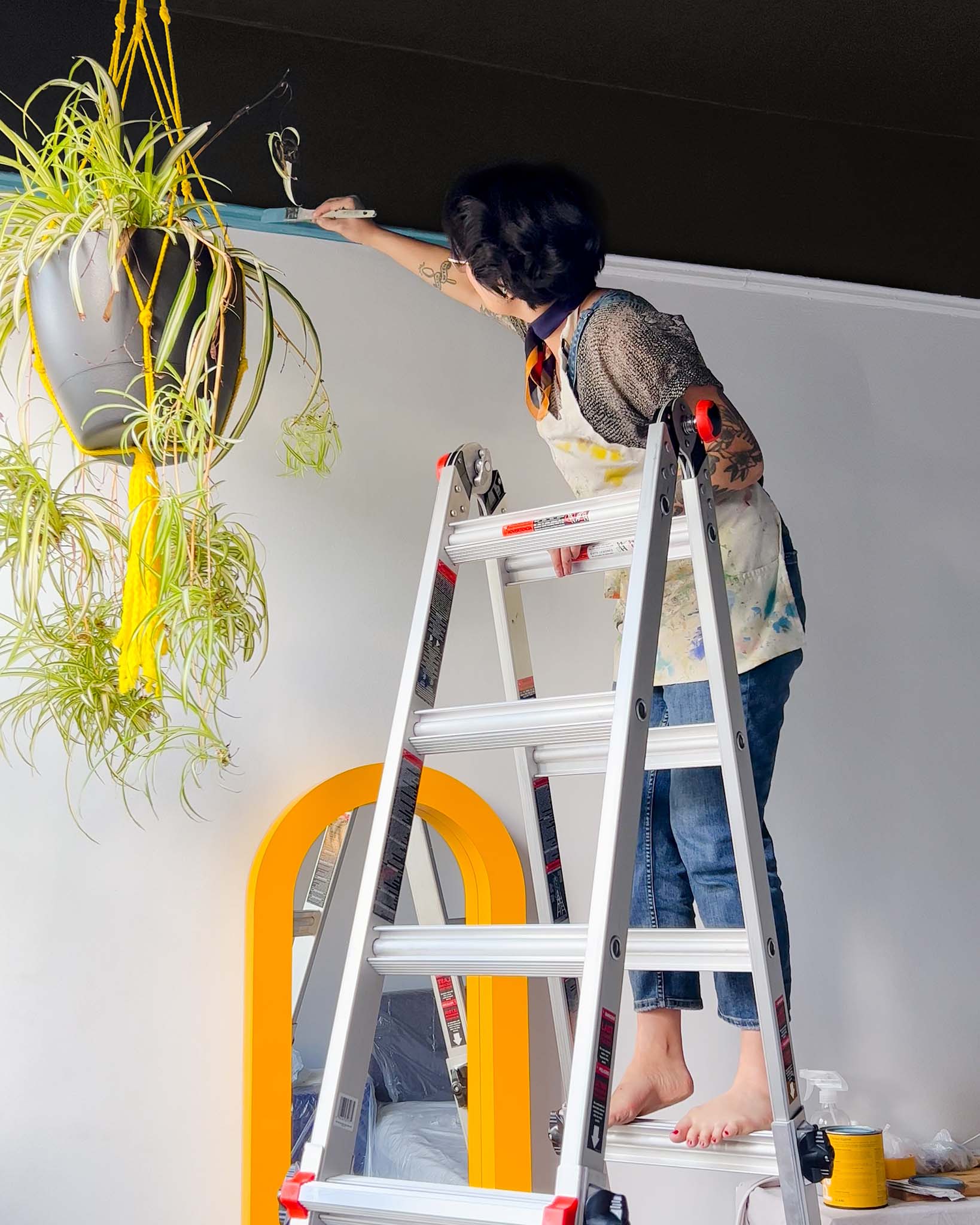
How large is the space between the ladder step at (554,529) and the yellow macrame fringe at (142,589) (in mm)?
418

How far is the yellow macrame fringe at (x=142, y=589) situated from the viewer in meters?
1.64

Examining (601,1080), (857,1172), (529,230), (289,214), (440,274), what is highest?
(289,214)

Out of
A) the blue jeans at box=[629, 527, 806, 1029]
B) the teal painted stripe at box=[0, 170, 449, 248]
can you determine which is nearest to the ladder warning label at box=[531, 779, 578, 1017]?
the blue jeans at box=[629, 527, 806, 1029]

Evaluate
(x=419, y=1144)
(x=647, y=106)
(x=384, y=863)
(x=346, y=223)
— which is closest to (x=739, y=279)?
(x=647, y=106)

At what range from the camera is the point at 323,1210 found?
119 cm

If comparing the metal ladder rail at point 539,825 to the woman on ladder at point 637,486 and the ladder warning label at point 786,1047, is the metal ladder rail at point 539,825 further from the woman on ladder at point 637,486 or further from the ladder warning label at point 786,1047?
the ladder warning label at point 786,1047

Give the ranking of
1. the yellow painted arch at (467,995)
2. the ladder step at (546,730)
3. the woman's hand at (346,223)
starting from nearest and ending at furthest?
the ladder step at (546,730)
the yellow painted arch at (467,995)
the woman's hand at (346,223)

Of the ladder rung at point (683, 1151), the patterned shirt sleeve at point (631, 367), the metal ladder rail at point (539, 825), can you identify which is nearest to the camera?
the ladder rung at point (683, 1151)

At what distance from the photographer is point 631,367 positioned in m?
1.73

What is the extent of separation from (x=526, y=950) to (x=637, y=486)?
0.85m

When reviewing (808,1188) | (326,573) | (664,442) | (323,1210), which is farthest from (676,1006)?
(326,573)

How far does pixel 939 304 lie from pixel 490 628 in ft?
4.88

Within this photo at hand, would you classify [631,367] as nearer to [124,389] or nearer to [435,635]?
[435,635]

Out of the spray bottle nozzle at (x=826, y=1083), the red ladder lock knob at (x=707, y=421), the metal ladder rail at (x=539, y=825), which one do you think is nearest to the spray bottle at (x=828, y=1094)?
the spray bottle nozzle at (x=826, y=1083)
